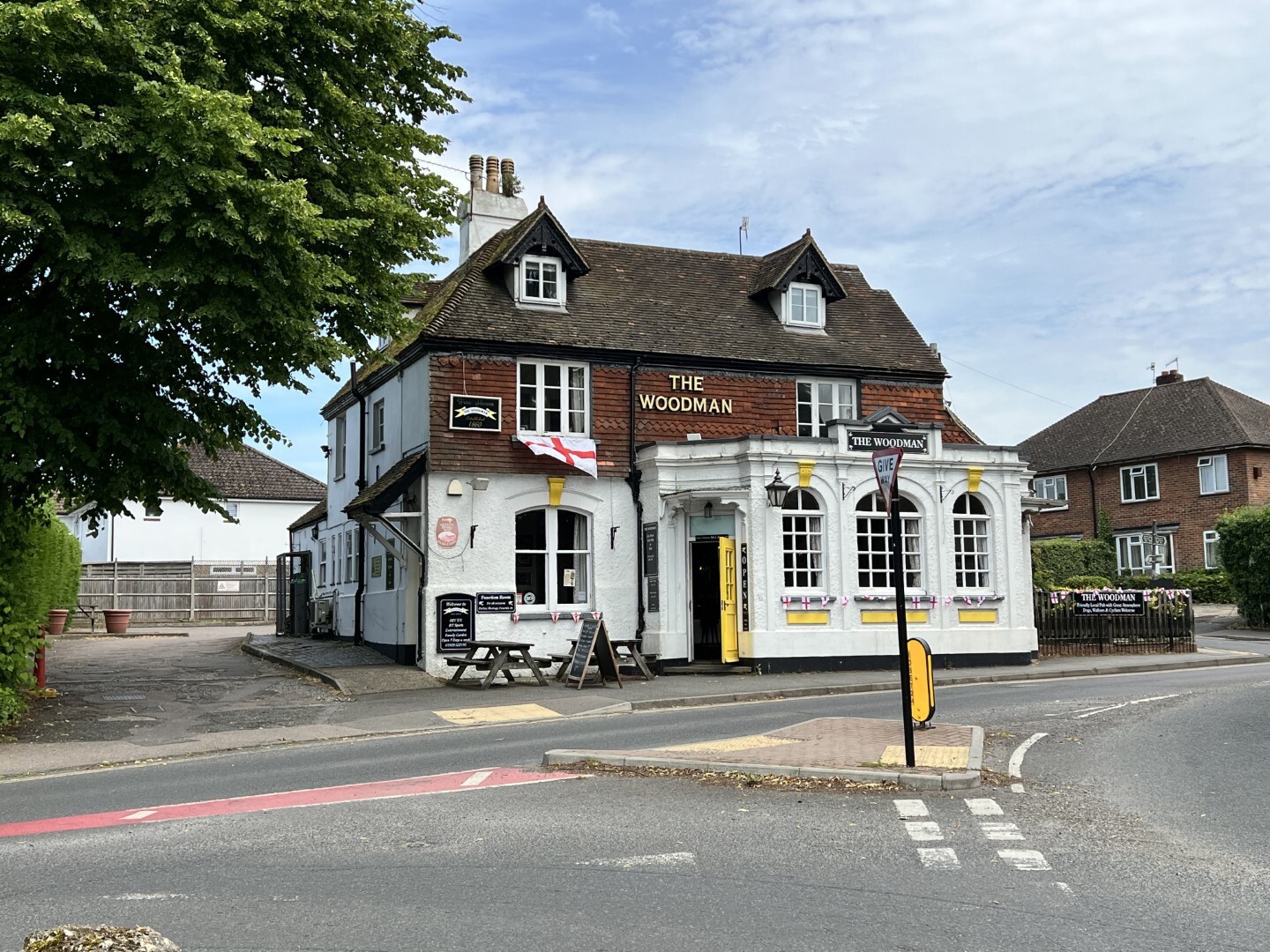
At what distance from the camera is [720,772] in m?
11.2

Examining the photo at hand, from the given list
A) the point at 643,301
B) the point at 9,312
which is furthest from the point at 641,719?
the point at 643,301

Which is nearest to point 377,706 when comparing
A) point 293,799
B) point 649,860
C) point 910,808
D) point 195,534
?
point 293,799

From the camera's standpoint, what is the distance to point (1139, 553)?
4891 cm

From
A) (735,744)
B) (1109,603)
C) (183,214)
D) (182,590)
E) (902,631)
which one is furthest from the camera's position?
(182,590)

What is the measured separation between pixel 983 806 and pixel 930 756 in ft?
6.62

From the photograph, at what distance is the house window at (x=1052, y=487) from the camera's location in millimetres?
53125

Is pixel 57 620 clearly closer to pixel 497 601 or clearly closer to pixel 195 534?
pixel 497 601

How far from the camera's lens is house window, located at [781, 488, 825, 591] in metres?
23.4

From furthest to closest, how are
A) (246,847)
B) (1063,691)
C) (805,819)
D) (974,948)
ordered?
(1063,691) < (805,819) < (246,847) < (974,948)

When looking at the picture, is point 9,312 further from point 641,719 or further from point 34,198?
point 641,719

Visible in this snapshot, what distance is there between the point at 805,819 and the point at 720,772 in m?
2.14

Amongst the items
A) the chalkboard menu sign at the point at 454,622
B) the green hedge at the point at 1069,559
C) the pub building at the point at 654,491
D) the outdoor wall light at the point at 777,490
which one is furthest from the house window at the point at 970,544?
the green hedge at the point at 1069,559

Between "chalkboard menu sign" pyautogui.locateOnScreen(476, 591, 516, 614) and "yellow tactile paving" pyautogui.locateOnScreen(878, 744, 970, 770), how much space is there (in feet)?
37.2

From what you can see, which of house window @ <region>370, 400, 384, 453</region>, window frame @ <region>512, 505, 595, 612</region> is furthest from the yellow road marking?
house window @ <region>370, 400, 384, 453</region>
